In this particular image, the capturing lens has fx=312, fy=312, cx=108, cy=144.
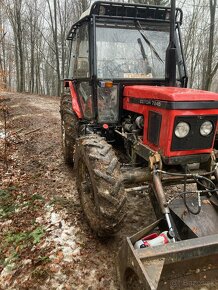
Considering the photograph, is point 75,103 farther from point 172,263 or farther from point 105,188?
point 172,263

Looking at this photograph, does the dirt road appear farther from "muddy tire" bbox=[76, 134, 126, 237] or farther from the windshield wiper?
the windshield wiper

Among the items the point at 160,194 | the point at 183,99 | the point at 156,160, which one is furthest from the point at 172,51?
the point at 160,194

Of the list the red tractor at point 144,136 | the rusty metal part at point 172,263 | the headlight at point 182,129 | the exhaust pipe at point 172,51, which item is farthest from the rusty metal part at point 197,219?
the exhaust pipe at point 172,51

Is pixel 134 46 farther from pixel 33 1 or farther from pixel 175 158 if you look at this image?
pixel 33 1

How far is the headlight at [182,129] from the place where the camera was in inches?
124

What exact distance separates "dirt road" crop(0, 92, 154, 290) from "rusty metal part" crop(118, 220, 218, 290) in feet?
2.23

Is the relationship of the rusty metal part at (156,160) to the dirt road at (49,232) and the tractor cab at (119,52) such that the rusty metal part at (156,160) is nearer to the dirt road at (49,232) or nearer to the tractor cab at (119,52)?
the dirt road at (49,232)

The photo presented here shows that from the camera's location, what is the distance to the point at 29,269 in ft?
10.8

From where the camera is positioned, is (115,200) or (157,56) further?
Answer: (157,56)

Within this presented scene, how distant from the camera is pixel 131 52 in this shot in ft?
14.3

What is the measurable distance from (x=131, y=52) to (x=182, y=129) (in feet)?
5.56

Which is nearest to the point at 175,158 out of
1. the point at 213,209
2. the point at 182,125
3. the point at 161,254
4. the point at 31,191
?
the point at 182,125

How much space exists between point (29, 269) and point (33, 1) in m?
27.4

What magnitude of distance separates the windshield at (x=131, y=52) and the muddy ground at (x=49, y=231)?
1860 millimetres
